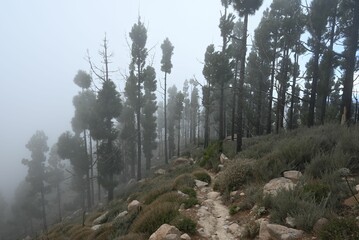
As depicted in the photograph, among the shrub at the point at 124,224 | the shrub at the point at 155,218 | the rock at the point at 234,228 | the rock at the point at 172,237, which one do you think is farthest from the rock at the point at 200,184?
the rock at the point at 172,237

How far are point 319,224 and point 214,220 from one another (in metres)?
2.79

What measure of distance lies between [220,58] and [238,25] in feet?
34.1

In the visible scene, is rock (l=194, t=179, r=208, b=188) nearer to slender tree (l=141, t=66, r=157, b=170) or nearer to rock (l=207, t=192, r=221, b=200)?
rock (l=207, t=192, r=221, b=200)

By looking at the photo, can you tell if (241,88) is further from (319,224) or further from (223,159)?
(319,224)

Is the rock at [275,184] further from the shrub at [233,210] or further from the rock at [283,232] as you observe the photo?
the rock at [283,232]

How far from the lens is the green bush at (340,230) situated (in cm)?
388

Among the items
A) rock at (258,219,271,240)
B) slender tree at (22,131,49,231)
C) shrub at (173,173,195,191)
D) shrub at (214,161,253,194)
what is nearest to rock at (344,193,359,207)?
rock at (258,219,271,240)

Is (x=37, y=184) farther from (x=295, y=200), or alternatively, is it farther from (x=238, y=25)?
(x=295, y=200)

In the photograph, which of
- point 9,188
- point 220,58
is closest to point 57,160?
point 220,58

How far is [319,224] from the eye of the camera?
4547 mm

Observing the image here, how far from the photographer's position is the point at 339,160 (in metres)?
6.72

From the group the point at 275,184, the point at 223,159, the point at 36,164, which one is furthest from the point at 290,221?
the point at 36,164

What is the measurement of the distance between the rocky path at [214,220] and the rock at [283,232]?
1.00 metres

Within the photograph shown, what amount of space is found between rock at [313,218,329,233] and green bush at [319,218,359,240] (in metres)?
0.13
